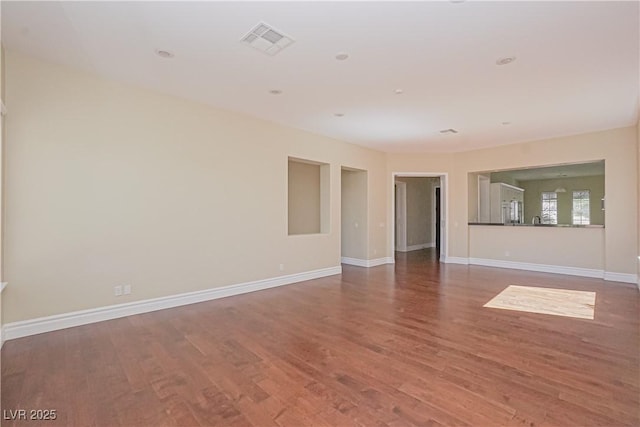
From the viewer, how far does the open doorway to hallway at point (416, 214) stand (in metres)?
10.4

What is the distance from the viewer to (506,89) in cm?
406

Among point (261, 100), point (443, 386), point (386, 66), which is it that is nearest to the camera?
point (443, 386)

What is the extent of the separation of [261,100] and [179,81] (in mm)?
1072

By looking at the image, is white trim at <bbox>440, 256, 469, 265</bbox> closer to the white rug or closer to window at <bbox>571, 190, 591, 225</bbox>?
the white rug

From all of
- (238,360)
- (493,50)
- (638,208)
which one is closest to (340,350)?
(238,360)

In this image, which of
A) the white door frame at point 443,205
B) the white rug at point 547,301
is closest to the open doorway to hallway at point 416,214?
the white door frame at point 443,205

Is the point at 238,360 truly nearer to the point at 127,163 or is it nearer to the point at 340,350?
the point at 340,350

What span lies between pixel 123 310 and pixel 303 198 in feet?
13.3

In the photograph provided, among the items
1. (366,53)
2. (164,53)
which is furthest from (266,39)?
(164,53)

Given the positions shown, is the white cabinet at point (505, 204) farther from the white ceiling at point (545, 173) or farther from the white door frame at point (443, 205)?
A: the white door frame at point (443, 205)

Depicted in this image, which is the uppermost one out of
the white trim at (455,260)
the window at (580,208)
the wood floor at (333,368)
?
the window at (580,208)

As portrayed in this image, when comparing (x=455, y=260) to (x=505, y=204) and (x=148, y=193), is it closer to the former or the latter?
(x=505, y=204)

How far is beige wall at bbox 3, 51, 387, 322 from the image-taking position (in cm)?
329

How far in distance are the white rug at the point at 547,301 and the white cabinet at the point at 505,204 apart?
4.40m
